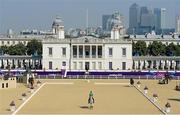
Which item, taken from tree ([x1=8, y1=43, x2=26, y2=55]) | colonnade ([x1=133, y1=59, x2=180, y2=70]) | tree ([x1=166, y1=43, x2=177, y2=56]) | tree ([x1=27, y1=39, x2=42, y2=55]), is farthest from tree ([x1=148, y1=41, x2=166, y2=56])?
tree ([x1=8, y1=43, x2=26, y2=55])

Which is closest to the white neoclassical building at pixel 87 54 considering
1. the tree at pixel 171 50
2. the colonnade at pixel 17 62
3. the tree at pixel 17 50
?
the colonnade at pixel 17 62

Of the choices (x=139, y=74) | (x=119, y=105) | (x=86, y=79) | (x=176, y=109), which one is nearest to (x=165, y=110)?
(x=176, y=109)

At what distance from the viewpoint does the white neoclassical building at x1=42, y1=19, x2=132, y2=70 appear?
102125 mm

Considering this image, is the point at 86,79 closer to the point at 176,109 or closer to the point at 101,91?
the point at 101,91

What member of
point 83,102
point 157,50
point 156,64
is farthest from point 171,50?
point 83,102

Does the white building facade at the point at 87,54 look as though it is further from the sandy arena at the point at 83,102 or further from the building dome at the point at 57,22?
the sandy arena at the point at 83,102

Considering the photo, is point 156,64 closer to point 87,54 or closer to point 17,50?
point 87,54

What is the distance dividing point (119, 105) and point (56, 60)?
63.7 m

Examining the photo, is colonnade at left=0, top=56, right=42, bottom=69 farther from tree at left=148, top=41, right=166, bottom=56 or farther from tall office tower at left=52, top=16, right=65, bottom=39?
tree at left=148, top=41, right=166, bottom=56

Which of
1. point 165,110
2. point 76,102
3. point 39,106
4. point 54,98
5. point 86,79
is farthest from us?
point 86,79

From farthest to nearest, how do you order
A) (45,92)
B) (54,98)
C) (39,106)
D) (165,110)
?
(45,92), (54,98), (39,106), (165,110)

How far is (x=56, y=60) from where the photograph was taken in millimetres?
102125

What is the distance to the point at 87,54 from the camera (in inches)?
4087

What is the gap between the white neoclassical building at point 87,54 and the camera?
102 m
